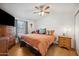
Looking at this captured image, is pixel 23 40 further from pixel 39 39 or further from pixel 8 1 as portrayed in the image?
pixel 8 1

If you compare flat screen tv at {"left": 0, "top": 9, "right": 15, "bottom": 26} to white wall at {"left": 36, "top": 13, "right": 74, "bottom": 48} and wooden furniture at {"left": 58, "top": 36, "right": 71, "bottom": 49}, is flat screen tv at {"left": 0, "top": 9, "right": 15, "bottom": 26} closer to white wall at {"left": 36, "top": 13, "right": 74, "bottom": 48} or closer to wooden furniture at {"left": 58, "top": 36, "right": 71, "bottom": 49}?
white wall at {"left": 36, "top": 13, "right": 74, "bottom": 48}

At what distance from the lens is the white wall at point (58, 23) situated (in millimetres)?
1863

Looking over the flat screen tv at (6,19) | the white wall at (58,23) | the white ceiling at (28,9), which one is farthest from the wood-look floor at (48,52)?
the white ceiling at (28,9)

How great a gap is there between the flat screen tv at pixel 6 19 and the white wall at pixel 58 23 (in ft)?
1.37

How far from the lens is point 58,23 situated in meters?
1.90

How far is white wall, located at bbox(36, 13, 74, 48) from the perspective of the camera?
1.86 metres

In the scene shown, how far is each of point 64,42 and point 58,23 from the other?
0.33 m

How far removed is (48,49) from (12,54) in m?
0.58

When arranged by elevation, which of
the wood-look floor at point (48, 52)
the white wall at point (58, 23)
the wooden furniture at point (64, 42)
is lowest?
the wood-look floor at point (48, 52)

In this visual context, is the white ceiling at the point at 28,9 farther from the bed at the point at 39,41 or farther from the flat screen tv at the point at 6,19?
the bed at the point at 39,41

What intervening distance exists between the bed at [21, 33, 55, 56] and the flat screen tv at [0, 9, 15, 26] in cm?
30

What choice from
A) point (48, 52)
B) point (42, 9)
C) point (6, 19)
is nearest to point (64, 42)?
point (48, 52)

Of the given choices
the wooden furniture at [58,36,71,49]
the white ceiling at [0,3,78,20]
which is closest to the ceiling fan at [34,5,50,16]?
the white ceiling at [0,3,78,20]

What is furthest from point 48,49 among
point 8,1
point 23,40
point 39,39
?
point 8,1
